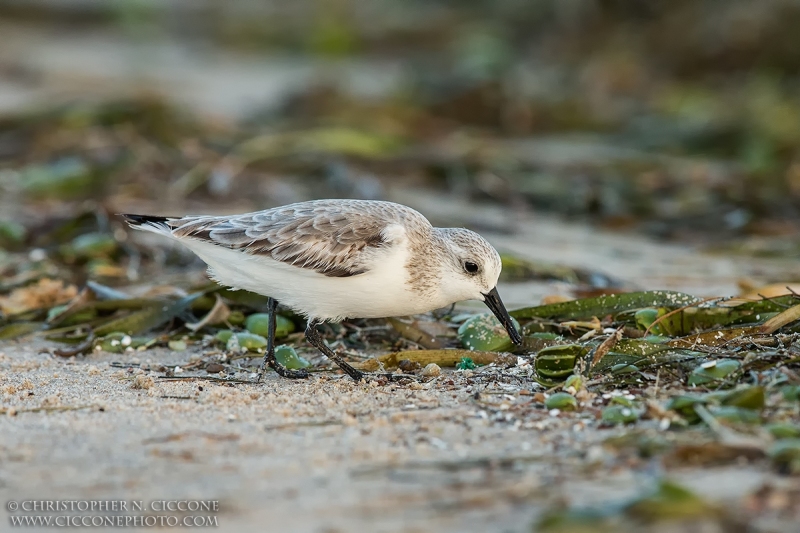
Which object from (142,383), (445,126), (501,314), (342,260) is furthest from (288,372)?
(445,126)

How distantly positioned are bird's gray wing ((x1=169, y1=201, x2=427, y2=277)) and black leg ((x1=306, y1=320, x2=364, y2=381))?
368 mm

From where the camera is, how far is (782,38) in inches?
488

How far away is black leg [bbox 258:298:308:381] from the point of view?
449cm

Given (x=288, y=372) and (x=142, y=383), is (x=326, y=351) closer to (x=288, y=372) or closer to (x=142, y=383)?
(x=288, y=372)

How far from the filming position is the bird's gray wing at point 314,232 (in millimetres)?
4469

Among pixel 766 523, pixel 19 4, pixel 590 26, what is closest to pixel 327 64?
pixel 590 26

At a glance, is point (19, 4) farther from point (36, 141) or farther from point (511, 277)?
point (511, 277)

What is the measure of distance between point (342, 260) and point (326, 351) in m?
0.45

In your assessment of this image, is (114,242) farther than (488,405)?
Yes

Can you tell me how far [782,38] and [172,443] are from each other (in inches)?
437

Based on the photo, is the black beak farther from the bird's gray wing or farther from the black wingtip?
the black wingtip

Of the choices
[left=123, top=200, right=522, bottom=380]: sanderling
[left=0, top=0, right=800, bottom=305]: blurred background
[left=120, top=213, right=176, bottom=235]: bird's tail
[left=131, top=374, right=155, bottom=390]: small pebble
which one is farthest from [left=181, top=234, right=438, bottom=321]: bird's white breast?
[left=0, top=0, right=800, bottom=305]: blurred background

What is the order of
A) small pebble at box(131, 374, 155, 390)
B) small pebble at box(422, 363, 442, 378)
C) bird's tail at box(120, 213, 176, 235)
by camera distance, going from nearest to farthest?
small pebble at box(131, 374, 155, 390) < small pebble at box(422, 363, 442, 378) < bird's tail at box(120, 213, 176, 235)

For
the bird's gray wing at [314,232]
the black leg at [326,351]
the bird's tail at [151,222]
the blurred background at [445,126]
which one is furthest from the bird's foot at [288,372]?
the blurred background at [445,126]
